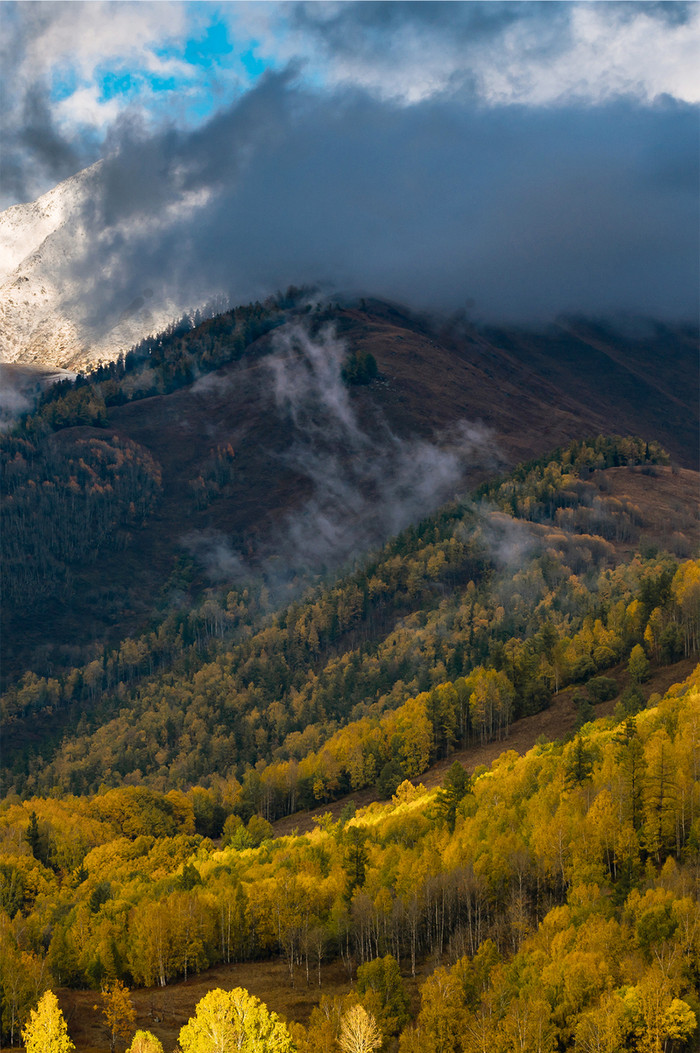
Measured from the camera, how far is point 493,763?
16562 centimetres

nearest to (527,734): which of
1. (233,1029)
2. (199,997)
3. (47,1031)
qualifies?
(199,997)

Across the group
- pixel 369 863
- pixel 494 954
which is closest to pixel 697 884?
pixel 494 954

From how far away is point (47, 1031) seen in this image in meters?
89.9

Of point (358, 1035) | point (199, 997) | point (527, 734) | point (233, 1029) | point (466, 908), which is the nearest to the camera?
point (233, 1029)

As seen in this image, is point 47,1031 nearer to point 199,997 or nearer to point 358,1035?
point 199,997

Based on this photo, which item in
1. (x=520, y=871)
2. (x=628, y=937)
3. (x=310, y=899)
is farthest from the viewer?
(x=310, y=899)

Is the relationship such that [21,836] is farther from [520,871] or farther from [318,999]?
[520,871]

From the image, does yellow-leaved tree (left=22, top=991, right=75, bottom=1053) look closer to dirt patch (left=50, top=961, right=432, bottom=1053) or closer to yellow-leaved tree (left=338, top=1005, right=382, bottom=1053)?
dirt patch (left=50, top=961, right=432, bottom=1053)

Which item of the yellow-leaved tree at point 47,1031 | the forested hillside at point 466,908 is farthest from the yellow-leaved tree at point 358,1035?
the yellow-leaved tree at point 47,1031

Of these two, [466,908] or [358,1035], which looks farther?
[466,908]

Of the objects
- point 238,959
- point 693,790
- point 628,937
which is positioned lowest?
point 238,959

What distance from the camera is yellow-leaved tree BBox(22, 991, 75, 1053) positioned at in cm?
8880

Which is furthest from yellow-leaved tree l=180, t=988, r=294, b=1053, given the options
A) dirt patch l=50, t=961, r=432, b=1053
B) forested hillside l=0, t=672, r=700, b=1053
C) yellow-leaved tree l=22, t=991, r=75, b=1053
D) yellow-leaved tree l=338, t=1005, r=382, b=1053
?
dirt patch l=50, t=961, r=432, b=1053

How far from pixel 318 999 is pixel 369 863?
2404 cm
